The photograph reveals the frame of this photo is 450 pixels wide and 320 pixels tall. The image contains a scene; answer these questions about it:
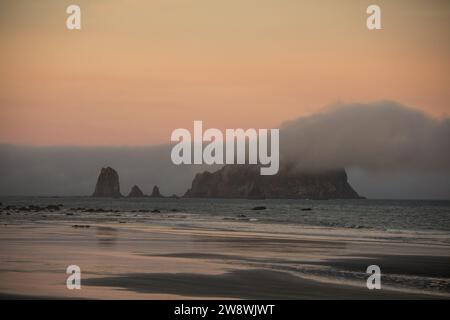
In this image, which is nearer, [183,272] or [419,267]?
[183,272]

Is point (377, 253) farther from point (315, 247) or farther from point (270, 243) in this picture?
point (270, 243)

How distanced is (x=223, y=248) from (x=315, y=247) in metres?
4.78

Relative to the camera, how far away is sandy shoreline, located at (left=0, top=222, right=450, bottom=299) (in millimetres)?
18203

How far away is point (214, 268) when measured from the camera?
23.5 metres

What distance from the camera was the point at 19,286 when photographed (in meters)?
18.5

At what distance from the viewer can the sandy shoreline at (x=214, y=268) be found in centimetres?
1820
